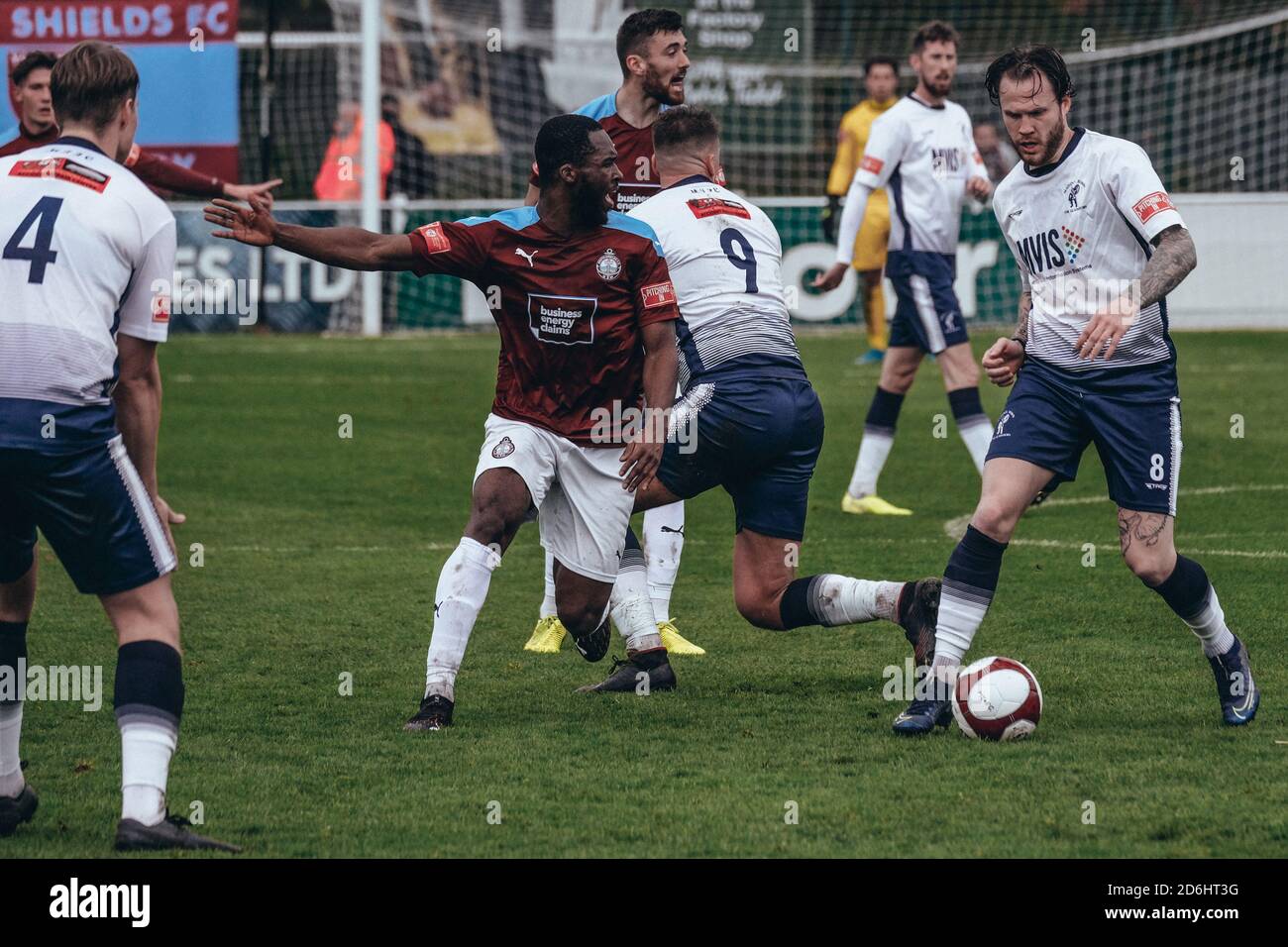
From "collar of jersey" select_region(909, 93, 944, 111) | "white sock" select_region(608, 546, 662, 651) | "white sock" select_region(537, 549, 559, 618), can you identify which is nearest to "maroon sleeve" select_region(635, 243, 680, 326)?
"white sock" select_region(608, 546, 662, 651)

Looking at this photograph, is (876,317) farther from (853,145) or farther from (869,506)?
(869,506)

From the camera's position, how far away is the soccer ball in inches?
224

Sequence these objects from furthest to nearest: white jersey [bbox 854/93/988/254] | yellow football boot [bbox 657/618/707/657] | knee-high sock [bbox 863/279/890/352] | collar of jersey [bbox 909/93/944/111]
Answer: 1. knee-high sock [bbox 863/279/890/352]
2. collar of jersey [bbox 909/93/944/111]
3. white jersey [bbox 854/93/988/254]
4. yellow football boot [bbox 657/618/707/657]

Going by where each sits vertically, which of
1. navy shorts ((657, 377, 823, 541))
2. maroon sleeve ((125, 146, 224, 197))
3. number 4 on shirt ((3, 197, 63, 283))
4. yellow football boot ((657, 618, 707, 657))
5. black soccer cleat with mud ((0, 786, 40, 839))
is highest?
maroon sleeve ((125, 146, 224, 197))

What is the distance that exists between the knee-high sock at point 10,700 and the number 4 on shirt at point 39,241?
1006 millimetres

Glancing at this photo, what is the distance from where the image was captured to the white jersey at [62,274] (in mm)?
4488

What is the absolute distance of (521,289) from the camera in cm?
613

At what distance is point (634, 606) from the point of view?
6.75 meters

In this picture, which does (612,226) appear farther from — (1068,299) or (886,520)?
(886,520)

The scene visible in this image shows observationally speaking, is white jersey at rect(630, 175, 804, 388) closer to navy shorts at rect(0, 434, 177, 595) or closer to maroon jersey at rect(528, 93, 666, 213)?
maroon jersey at rect(528, 93, 666, 213)

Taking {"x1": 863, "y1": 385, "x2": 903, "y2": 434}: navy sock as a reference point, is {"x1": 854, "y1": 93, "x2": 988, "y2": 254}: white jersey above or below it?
above

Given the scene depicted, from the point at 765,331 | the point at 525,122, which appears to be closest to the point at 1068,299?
the point at 765,331

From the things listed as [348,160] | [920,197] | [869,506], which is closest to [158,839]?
[869,506]
